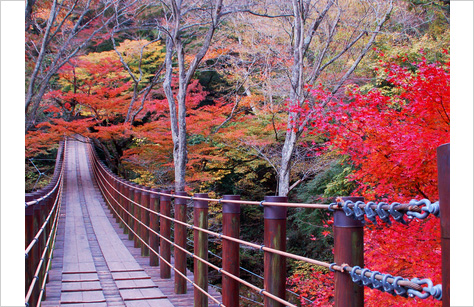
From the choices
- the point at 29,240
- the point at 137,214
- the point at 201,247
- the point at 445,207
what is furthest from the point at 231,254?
the point at 137,214

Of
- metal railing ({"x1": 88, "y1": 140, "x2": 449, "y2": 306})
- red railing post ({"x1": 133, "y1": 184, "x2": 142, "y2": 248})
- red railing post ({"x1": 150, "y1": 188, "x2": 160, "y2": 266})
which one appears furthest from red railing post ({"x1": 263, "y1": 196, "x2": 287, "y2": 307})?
red railing post ({"x1": 133, "y1": 184, "x2": 142, "y2": 248})

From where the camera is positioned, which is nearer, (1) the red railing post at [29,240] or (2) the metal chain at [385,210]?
(2) the metal chain at [385,210]

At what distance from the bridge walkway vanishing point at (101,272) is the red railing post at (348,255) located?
2.62m

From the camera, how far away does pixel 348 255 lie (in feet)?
5.85

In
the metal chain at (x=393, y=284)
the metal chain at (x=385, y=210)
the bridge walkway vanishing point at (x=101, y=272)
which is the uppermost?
the metal chain at (x=385, y=210)

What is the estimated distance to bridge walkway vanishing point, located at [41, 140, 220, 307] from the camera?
445cm

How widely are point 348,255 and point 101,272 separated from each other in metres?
4.63

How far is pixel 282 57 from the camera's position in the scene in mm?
13305

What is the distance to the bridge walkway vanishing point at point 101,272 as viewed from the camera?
4.45 metres

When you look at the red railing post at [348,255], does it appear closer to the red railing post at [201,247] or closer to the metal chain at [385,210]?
the metal chain at [385,210]

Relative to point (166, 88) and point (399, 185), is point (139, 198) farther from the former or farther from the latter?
point (166, 88)

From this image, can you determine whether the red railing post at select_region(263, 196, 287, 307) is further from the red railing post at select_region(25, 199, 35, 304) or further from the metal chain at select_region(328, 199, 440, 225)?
the red railing post at select_region(25, 199, 35, 304)

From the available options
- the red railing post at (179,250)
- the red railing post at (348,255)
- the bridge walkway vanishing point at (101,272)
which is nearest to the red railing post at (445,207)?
the red railing post at (348,255)
